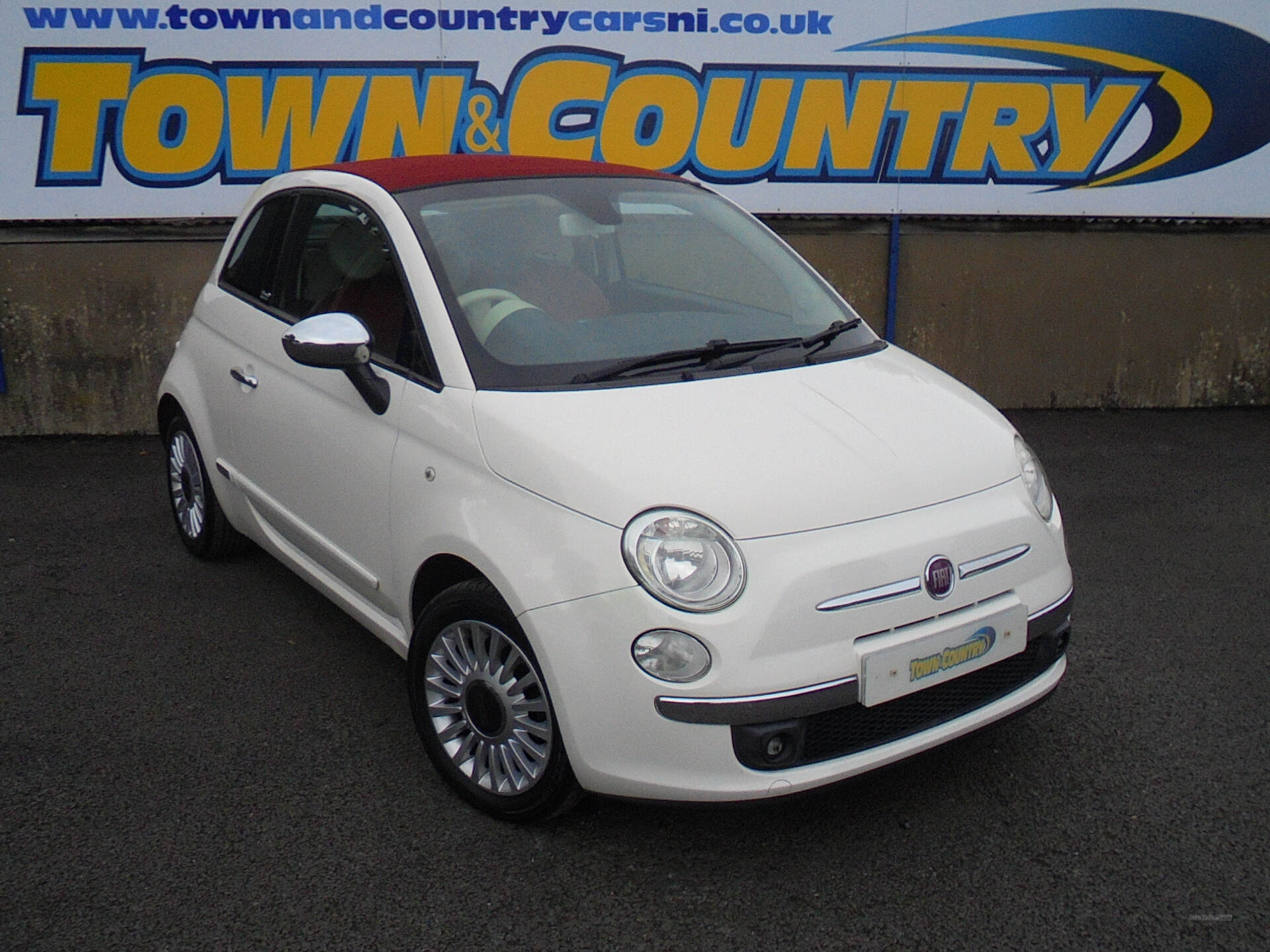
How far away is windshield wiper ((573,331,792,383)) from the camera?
3.18 m

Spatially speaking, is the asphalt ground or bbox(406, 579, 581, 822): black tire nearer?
the asphalt ground

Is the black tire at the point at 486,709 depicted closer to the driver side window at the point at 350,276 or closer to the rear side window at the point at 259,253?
the driver side window at the point at 350,276

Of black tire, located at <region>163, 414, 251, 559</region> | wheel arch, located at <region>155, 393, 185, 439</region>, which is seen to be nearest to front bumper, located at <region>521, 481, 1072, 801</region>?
black tire, located at <region>163, 414, 251, 559</region>

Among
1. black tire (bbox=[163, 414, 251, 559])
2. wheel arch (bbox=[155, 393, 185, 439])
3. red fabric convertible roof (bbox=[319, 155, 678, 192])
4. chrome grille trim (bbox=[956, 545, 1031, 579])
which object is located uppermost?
red fabric convertible roof (bbox=[319, 155, 678, 192])

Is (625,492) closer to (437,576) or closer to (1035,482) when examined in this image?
(437,576)

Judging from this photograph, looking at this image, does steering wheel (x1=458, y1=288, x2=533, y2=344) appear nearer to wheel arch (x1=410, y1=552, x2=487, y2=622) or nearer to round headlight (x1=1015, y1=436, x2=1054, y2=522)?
wheel arch (x1=410, y1=552, x2=487, y2=622)

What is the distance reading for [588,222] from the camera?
3.74m

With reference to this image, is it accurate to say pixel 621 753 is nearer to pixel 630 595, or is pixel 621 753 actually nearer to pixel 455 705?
pixel 630 595

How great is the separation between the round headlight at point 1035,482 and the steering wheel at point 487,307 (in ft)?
4.57

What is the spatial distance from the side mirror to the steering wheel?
282 mm

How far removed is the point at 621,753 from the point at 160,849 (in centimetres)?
120

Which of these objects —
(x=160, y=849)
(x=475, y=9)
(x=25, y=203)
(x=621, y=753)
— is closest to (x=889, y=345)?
(x=621, y=753)

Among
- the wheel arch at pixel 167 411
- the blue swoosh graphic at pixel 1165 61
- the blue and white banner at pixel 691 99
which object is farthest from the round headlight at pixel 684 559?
the blue swoosh graphic at pixel 1165 61

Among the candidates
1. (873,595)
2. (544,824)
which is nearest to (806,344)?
(873,595)
